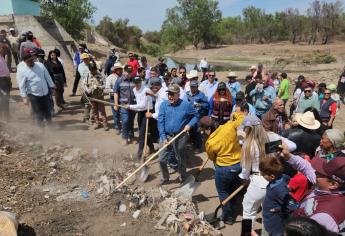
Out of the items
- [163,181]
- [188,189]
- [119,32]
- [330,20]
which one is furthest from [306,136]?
[330,20]

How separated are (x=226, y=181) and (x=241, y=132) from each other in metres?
0.77

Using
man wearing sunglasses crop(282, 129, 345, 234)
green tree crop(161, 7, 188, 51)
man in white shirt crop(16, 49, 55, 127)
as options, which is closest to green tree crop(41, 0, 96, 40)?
man in white shirt crop(16, 49, 55, 127)

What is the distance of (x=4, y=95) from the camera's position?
915 cm

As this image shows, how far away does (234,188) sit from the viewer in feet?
18.1

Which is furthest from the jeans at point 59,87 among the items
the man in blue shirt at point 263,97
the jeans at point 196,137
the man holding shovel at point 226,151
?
the man holding shovel at point 226,151

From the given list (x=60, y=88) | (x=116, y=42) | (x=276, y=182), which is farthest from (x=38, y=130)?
(x=116, y=42)

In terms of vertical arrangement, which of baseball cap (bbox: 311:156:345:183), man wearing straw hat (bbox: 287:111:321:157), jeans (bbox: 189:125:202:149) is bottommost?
jeans (bbox: 189:125:202:149)

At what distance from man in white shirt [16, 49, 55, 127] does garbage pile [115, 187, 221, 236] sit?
135 inches

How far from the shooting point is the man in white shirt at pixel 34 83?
7.97 metres

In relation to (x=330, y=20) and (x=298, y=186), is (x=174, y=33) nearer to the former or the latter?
(x=330, y=20)

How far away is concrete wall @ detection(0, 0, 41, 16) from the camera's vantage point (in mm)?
18109

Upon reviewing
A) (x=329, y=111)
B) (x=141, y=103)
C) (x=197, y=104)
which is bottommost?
(x=329, y=111)

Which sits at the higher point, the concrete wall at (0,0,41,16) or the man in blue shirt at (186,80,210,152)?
the concrete wall at (0,0,41,16)

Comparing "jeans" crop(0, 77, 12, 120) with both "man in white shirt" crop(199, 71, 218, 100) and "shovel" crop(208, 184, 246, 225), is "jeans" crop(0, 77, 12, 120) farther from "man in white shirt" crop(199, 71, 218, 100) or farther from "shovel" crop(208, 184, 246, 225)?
"shovel" crop(208, 184, 246, 225)
